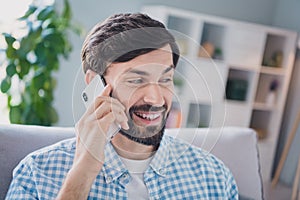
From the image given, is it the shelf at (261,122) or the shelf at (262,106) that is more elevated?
the shelf at (262,106)

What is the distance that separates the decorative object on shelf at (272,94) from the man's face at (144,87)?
10.7ft

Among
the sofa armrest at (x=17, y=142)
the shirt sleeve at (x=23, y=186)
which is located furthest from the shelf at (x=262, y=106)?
the shirt sleeve at (x=23, y=186)

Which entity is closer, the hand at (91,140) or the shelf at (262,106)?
the hand at (91,140)

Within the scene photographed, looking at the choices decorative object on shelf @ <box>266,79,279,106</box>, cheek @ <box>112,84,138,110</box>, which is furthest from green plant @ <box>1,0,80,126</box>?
decorative object on shelf @ <box>266,79,279,106</box>

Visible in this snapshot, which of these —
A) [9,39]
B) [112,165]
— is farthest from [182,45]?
[9,39]

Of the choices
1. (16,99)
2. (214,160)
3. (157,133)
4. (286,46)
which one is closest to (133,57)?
(157,133)

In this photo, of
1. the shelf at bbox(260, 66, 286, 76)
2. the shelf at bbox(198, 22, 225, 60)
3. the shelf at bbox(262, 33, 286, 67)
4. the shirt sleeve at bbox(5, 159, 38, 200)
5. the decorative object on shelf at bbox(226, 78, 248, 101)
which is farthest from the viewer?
the shelf at bbox(262, 33, 286, 67)

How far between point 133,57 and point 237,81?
3.11 meters

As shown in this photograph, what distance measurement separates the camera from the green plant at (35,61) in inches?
104

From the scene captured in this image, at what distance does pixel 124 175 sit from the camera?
1.17 m

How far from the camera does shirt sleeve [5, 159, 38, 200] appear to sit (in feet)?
3.62

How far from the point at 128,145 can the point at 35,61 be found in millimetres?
1789

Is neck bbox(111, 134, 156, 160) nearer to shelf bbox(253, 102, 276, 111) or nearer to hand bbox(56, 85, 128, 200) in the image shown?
hand bbox(56, 85, 128, 200)

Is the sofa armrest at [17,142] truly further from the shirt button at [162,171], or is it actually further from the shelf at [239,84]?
the shelf at [239,84]
